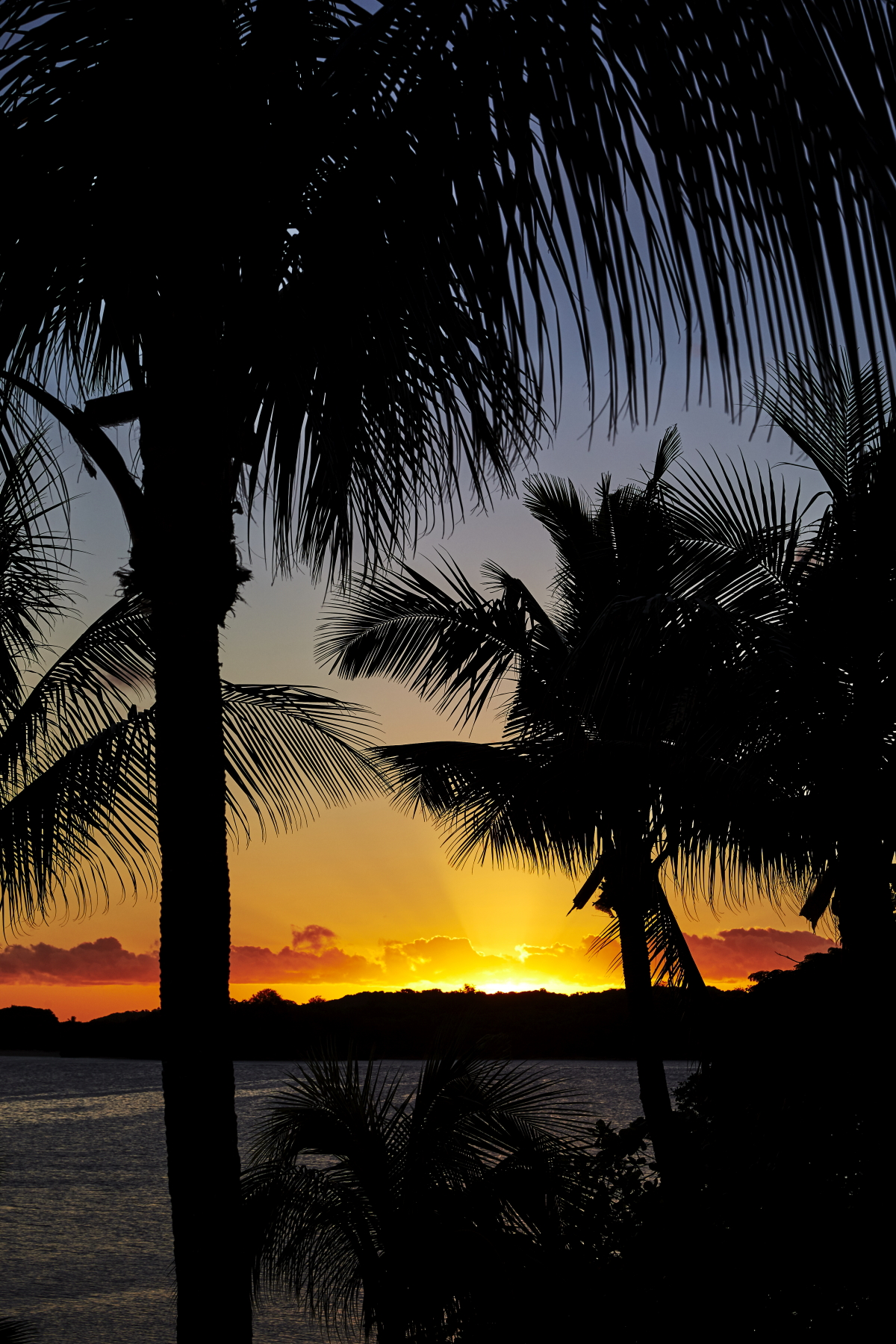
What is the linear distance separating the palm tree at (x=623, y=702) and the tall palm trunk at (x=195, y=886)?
2218mm

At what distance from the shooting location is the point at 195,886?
3.03 m

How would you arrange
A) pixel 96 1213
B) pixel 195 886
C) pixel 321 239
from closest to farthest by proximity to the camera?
pixel 321 239 → pixel 195 886 → pixel 96 1213

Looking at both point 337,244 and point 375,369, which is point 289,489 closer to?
point 375,369

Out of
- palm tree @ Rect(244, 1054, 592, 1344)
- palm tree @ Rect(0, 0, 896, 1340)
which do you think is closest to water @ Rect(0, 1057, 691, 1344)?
palm tree @ Rect(244, 1054, 592, 1344)

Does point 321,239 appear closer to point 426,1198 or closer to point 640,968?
point 426,1198

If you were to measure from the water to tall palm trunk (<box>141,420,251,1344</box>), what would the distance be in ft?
10.9

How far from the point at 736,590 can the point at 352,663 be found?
5.54 m

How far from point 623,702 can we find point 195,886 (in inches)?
243

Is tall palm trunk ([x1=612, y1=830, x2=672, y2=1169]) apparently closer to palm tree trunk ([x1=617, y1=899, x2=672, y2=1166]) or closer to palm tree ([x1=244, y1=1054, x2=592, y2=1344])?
palm tree trunk ([x1=617, y1=899, x2=672, y2=1166])

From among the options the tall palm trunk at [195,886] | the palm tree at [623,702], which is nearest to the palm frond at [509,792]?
the palm tree at [623,702]

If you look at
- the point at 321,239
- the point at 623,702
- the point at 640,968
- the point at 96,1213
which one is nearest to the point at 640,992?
the point at 640,968

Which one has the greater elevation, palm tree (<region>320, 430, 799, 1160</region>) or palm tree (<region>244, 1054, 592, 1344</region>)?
palm tree (<region>320, 430, 799, 1160</region>)

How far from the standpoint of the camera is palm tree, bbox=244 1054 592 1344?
647 cm

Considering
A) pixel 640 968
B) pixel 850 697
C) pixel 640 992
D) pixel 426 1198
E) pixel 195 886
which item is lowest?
pixel 426 1198
